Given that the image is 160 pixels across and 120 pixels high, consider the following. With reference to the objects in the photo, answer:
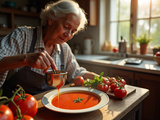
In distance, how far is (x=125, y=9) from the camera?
105 inches

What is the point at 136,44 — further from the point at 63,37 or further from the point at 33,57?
the point at 33,57

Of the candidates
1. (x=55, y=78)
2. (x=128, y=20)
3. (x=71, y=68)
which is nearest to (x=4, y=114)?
(x=55, y=78)

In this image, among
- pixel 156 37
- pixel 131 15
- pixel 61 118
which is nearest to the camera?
pixel 61 118

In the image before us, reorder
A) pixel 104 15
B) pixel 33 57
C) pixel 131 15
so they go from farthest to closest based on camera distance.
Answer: pixel 104 15 → pixel 131 15 → pixel 33 57

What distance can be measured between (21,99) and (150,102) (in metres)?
1.62

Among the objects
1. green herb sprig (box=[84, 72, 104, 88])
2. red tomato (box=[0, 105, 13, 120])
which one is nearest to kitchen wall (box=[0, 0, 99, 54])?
green herb sprig (box=[84, 72, 104, 88])

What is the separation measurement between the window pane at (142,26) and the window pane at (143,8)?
0.32ft

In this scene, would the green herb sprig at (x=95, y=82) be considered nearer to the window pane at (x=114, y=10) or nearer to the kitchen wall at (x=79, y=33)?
the kitchen wall at (x=79, y=33)

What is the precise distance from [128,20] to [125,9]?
0.21m

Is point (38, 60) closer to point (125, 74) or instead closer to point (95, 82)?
point (95, 82)

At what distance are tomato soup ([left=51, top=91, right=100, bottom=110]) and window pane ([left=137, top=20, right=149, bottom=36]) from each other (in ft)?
6.51

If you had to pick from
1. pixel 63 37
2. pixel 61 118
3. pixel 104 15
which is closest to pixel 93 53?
pixel 104 15

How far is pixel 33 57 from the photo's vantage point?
2.93 ft

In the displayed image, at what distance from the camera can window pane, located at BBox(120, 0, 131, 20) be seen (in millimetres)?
2630
